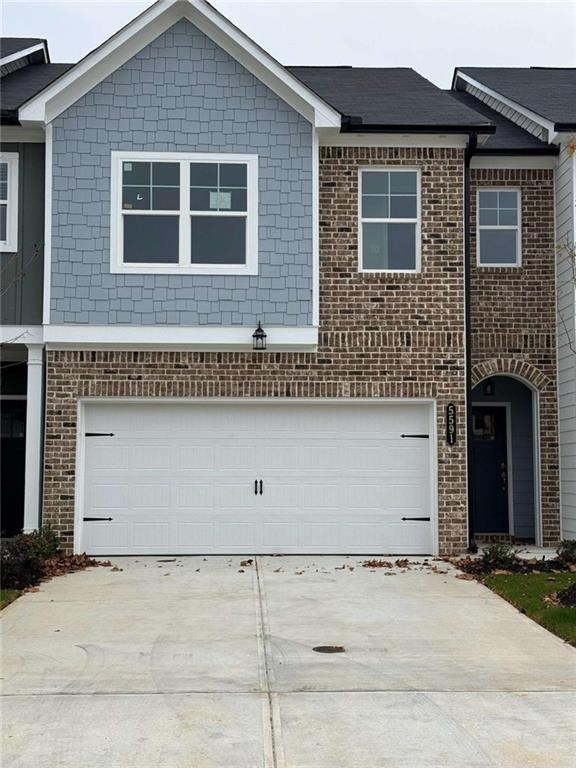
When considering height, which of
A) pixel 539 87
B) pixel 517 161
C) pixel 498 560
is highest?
pixel 539 87

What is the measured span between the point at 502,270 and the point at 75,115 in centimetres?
693

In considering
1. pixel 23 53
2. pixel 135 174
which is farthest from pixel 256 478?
pixel 23 53

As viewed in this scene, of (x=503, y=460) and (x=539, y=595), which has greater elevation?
(x=503, y=460)

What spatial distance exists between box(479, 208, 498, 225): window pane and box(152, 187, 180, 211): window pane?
4.94 metres

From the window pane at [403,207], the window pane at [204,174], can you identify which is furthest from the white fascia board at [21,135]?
the window pane at [403,207]

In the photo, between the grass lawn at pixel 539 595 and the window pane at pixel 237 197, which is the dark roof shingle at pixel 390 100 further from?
the grass lawn at pixel 539 595

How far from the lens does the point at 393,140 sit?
14719mm

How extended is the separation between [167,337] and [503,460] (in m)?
6.32

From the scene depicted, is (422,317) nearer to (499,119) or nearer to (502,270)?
(502,270)

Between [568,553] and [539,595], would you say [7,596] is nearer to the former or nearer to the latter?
[539,595]

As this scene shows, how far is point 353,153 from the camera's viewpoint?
1479 centimetres

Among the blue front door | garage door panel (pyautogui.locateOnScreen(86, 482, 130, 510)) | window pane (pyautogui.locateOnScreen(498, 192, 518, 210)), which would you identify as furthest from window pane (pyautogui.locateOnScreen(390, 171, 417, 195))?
garage door panel (pyautogui.locateOnScreen(86, 482, 130, 510))

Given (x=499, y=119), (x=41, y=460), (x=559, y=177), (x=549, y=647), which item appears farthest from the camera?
(x=499, y=119)

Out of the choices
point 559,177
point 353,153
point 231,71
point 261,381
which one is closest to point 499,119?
point 559,177
